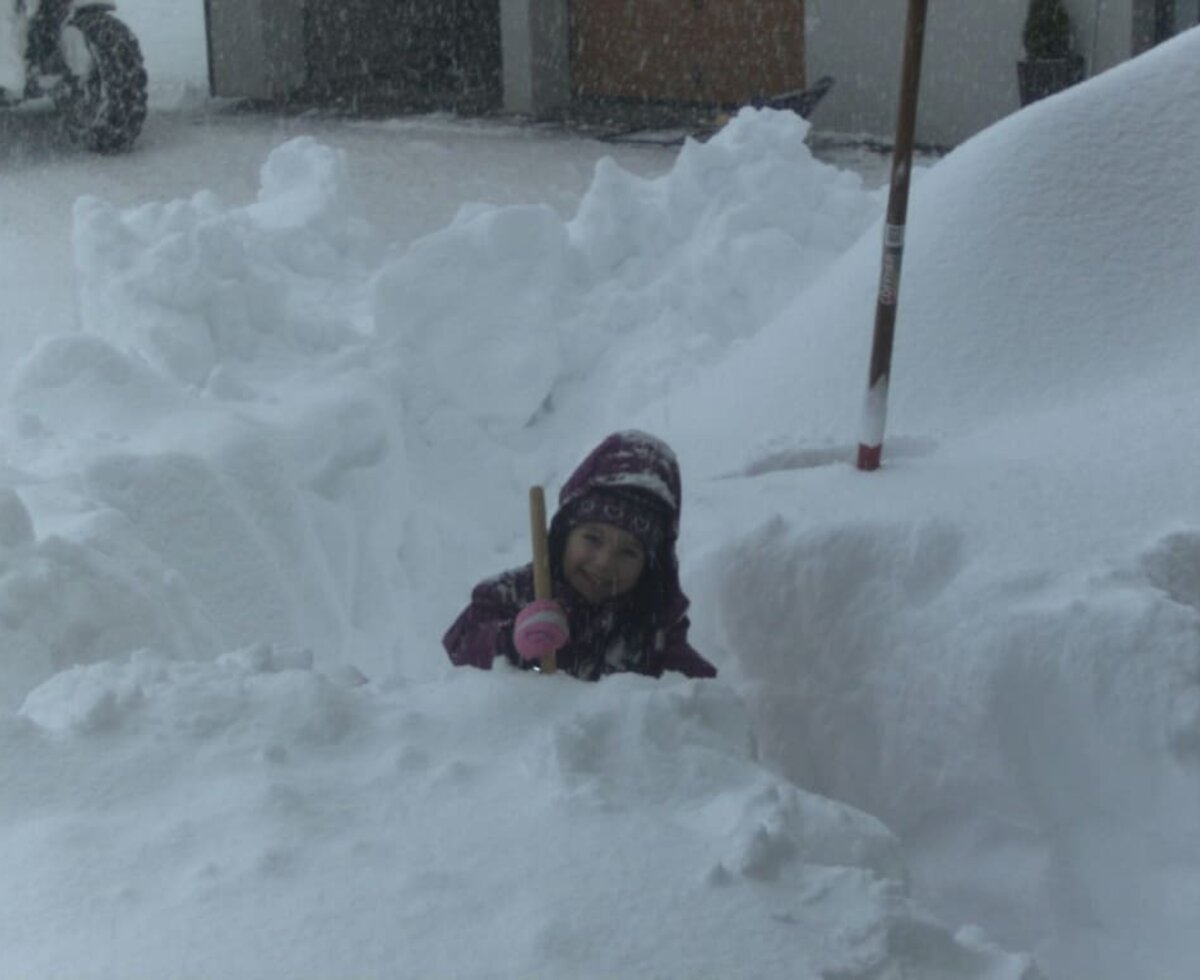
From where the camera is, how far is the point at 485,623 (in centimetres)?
257

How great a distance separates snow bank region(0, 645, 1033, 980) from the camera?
1607 millimetres

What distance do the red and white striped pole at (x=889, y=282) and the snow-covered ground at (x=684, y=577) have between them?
7cm

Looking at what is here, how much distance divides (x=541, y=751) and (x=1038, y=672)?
31.9 inches

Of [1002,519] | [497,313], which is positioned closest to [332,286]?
[497,313]

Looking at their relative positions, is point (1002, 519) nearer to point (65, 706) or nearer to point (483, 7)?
point (65, 706)

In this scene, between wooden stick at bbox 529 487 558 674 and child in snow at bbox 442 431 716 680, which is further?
child in snow at bbox 442 431 716 680

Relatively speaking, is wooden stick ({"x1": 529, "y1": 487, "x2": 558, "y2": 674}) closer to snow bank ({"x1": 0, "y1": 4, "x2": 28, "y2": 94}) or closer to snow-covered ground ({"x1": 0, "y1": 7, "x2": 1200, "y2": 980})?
snow-covered ground ({"x1": 0, "y1": 7, "x2": 1200, "y2": 980})

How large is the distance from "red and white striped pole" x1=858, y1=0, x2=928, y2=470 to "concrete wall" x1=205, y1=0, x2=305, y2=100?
1078 centimetres

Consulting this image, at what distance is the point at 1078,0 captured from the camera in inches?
→ 364

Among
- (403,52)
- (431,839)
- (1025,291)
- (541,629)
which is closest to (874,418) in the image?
(1025,291)

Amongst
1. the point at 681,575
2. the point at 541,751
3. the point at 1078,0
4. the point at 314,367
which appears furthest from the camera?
the point at 1078,0

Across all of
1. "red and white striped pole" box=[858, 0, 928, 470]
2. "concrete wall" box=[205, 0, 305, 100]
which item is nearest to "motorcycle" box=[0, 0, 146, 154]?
"concrete wall" box=[205, 0, 305, 100]

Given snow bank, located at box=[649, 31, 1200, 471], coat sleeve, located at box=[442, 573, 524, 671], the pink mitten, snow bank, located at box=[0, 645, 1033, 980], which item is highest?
snow bank, located at box=[649, 31, 1200, 471]

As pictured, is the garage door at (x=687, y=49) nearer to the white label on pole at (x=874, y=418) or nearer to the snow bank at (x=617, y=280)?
the snow bank at (x=617, y=280)
